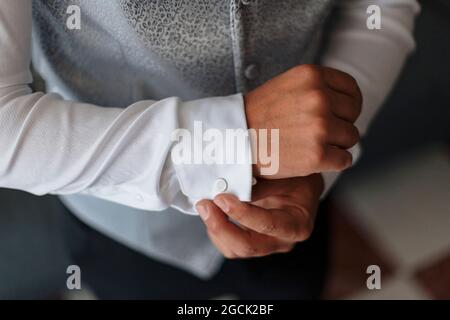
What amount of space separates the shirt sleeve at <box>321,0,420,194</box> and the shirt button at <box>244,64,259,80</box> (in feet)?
0.20

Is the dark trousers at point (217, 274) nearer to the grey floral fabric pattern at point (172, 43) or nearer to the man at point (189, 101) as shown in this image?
the man at point (189, 101)

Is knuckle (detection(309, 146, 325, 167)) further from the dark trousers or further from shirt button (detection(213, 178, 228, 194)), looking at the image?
the dark trousers

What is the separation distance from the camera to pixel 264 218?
25cm

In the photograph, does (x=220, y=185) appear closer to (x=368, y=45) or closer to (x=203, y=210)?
(x=203, y=210)

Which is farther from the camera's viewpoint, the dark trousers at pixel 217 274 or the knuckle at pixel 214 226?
the dark trousers at pixel 217 274

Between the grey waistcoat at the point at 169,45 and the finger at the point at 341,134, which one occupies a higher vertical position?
the grey waistcoat at the point at 169,45

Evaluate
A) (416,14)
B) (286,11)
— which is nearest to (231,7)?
(286,11)

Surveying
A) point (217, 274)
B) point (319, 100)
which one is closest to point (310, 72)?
point (319, 100)

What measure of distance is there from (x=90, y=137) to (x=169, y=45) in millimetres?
73

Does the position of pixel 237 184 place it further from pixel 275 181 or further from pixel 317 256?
pixel 317 256

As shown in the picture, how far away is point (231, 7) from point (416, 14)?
0.52 feet

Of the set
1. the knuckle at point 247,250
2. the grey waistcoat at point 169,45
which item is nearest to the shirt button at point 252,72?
the grey waistcoat at point 169,45

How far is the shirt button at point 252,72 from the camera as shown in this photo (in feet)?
0.94

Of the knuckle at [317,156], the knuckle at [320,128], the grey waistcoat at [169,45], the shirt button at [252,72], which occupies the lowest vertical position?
the knuckle at [317,156]
